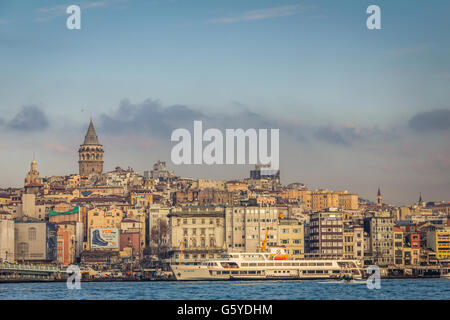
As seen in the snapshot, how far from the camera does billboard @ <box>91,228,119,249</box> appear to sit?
257 ft

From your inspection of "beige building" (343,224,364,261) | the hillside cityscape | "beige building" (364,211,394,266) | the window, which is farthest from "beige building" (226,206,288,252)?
the window

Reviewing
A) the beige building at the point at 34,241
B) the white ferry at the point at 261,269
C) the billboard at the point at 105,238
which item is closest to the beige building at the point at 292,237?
the white ferry at the point at 261,269

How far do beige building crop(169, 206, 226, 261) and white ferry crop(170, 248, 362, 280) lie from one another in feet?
35.2

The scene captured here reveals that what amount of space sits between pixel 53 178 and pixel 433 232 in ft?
195

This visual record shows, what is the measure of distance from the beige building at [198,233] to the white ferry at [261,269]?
1073cm

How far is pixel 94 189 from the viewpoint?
111m

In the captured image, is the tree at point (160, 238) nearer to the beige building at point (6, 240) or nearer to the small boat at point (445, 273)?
the beige building at point (6, 240)

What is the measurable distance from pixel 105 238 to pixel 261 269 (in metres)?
24.4

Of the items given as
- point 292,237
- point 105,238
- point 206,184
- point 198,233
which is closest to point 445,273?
point 292,237

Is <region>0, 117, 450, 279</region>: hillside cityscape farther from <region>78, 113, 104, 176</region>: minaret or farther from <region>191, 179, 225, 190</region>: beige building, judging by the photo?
<region>78, 113, 104, 176</region>: minaret

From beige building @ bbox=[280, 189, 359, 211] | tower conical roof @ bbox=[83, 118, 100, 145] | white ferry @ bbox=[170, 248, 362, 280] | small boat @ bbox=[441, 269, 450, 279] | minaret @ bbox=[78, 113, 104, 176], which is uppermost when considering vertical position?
tower conical roof @ bbox=[83, 118, 100, 145]

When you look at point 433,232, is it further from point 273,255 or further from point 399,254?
point 273,255
